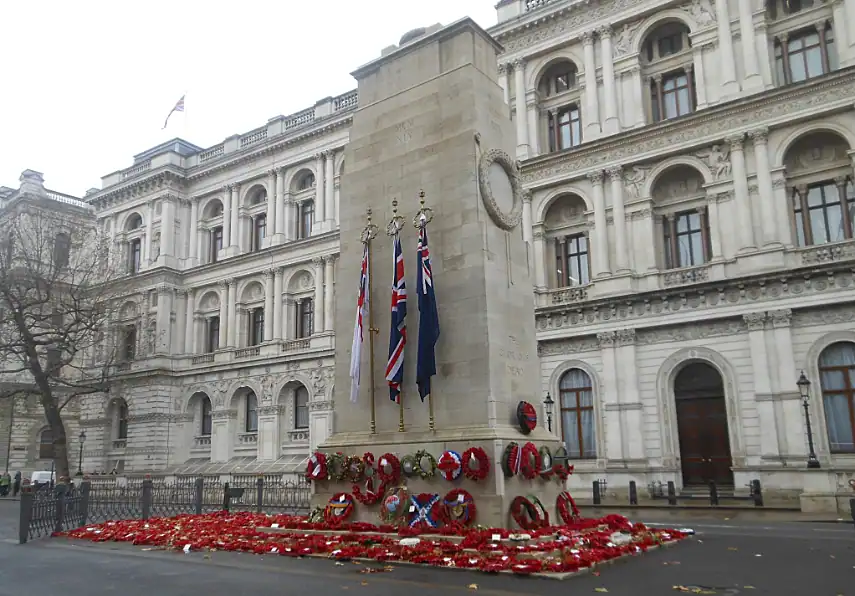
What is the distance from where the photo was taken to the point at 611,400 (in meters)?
33.6

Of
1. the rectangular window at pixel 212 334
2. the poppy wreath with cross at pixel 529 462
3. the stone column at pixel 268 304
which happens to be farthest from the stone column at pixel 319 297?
the poppy wreath with cross at pixel 529 462

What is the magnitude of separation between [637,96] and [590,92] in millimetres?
2360

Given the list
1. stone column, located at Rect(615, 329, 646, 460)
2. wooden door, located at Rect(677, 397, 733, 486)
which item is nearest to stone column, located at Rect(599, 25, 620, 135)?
stone column, located at Rect(615, 329, 646, 460)

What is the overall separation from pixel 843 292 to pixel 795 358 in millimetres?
3068

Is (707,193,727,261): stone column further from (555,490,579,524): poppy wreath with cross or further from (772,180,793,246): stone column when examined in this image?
(555,490,579,524): poppy wreath with cross

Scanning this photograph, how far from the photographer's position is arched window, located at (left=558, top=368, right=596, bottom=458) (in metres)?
34.7

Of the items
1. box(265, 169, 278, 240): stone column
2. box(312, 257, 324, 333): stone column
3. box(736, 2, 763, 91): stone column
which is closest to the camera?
box(736, 2, 763, 91): stone column

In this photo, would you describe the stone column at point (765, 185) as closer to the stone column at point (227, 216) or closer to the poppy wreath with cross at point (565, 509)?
the poppy wreath with cross at point (565, 509)

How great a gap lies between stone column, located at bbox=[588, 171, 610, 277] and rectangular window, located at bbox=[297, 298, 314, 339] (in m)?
21.0

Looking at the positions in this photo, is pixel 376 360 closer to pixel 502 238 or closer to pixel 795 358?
pixel 502 238

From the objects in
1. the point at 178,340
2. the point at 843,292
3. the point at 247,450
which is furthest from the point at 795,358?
the point at 178,340

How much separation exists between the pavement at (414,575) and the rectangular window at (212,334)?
39.7 metres

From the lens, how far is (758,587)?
980cm

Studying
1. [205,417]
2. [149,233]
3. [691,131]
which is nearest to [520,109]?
[691,131]
